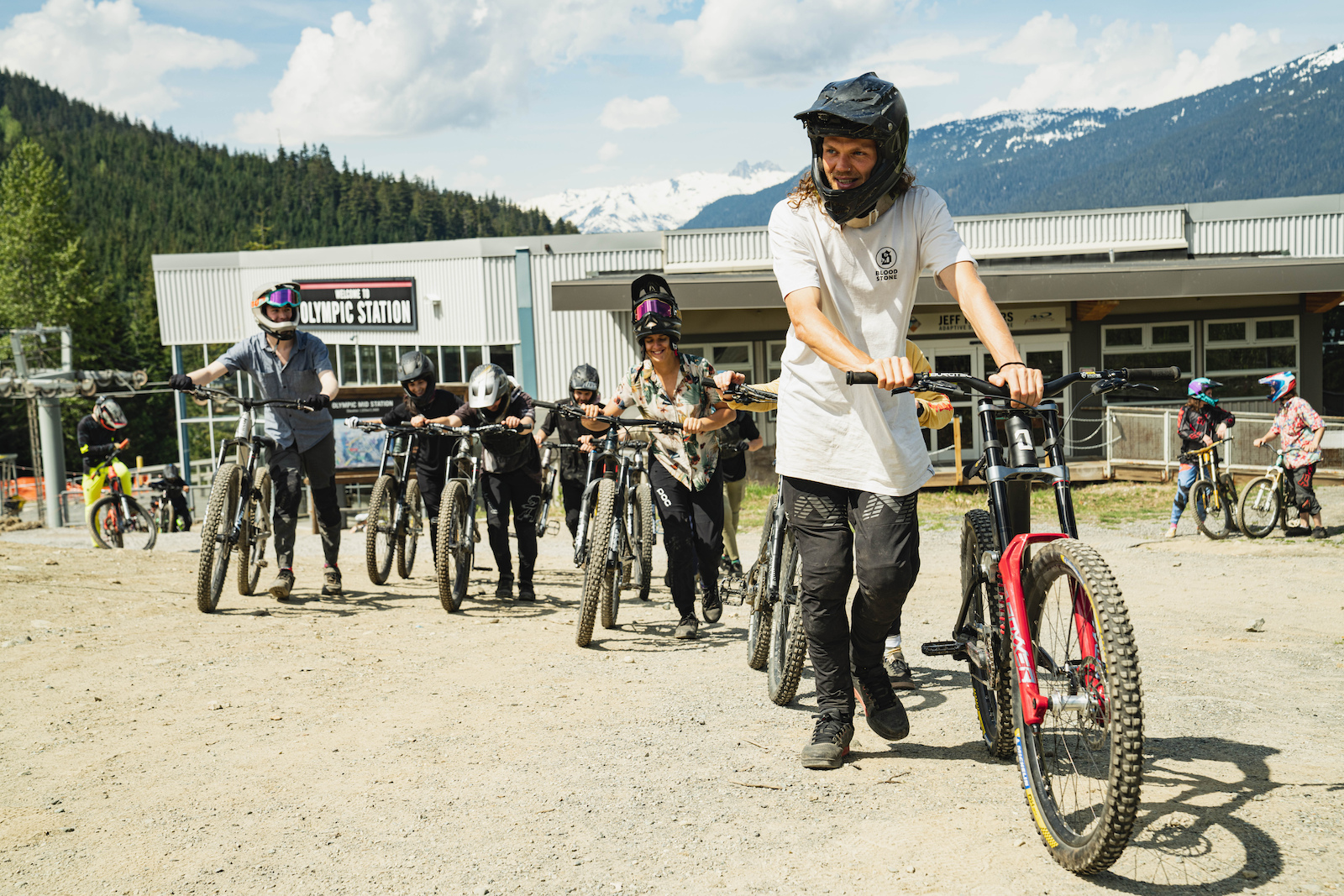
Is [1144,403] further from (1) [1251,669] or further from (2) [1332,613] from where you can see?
(1) [1251,669]

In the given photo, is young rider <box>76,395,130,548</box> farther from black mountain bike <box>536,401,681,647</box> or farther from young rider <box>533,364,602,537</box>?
black mountain bike <box>536,401,681,647</box>

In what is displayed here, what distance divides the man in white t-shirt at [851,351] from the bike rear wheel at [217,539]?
16.4 feet

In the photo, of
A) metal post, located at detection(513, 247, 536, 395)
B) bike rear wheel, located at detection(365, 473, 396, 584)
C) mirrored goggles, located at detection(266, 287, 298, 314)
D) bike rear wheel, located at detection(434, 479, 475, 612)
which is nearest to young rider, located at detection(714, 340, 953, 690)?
bike rear wheel, located at detection(434, 479, 475, 612)

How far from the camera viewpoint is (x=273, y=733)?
14.8 ft

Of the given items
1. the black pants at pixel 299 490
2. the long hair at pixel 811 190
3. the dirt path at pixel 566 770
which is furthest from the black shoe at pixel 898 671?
the black pants at pixel 299 490

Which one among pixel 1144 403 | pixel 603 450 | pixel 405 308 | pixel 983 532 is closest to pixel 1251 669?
pixel 983 532

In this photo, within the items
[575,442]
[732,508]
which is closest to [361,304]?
[575,442]

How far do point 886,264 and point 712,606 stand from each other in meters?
3.76

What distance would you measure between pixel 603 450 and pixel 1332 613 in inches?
202

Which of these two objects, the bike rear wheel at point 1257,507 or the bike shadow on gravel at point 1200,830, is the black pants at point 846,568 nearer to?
the bike shadow on gravel at point 1200,830

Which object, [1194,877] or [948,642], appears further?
[948,642]

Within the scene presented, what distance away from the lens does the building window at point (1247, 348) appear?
2388cm

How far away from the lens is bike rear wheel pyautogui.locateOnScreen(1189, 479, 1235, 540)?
40.3 ft

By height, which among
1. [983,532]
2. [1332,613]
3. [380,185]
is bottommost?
[1332,613]
